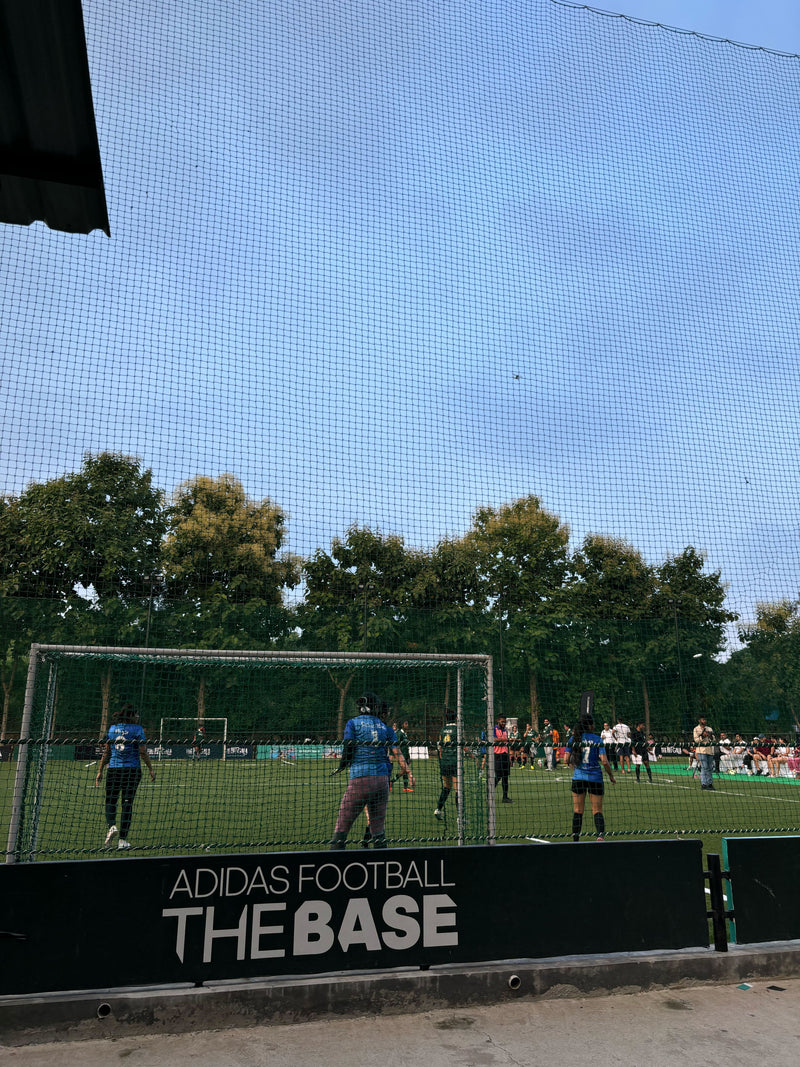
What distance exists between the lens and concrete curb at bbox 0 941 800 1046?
380 centimetres

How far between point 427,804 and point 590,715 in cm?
485

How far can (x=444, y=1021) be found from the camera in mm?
4082

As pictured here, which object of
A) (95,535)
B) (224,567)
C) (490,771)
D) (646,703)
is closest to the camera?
(490,771)

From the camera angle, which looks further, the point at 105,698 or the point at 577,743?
the point at 105,698

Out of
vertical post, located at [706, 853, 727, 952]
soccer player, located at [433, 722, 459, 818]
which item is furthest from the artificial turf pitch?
vertical post, located at [706, 853, 727, 952]

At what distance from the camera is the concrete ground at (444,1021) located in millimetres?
3627

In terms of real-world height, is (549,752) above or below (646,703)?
below

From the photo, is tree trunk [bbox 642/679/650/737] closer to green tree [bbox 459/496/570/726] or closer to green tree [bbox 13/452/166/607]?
green tree [bbox 459/496/570/726]

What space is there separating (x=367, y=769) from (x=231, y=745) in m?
4.71

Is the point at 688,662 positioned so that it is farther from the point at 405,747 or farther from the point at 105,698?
the point at 105,698

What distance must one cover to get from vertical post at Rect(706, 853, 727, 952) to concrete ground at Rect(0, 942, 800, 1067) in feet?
0.90

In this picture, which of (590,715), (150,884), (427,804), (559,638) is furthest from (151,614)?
(150,884)

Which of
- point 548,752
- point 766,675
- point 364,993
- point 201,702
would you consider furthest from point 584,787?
point 548,752

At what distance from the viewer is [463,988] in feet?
14.1
